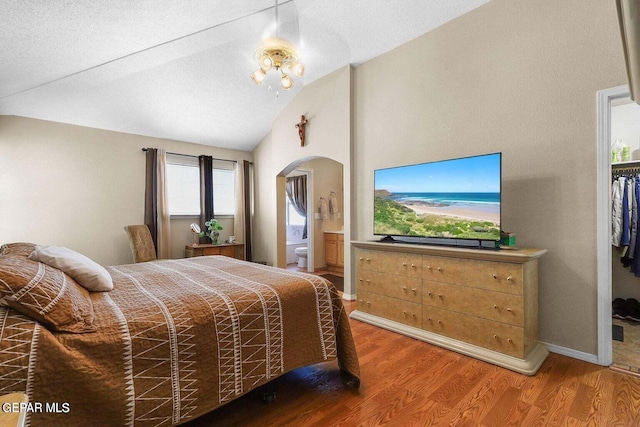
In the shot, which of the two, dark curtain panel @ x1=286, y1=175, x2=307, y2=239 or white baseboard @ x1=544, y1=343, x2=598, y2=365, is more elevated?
dark curtain panel @ x1=286, y1=175, x2=307, y2=239

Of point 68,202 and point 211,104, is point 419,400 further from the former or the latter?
point 68,202

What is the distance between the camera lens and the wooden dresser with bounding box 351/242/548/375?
84.3 inches

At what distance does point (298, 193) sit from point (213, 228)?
216cm

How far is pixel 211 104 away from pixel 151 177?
1498 millimetres

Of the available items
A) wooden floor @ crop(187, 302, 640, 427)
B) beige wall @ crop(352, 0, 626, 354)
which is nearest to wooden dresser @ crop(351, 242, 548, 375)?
wooden floor @ crop(187, 302, 640, 427)

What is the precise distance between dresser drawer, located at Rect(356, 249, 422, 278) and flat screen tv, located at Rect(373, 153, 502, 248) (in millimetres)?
235

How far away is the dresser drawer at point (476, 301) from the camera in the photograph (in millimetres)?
2148

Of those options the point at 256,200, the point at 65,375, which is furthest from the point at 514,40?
the point at 256,200

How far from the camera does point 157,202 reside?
Answer: 456cm

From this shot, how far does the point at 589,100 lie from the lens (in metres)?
2.21

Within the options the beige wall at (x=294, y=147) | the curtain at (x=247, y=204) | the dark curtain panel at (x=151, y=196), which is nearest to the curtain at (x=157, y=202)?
the dark curtain panel at (x=151, y=196)

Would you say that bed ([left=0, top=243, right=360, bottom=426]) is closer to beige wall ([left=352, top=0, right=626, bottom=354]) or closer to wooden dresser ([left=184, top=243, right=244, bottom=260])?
beige wall ([left=352, top=0, right=626, bottom=354])


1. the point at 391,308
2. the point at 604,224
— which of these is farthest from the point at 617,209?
the point at 391,308

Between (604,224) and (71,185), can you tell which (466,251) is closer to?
(604,224)
